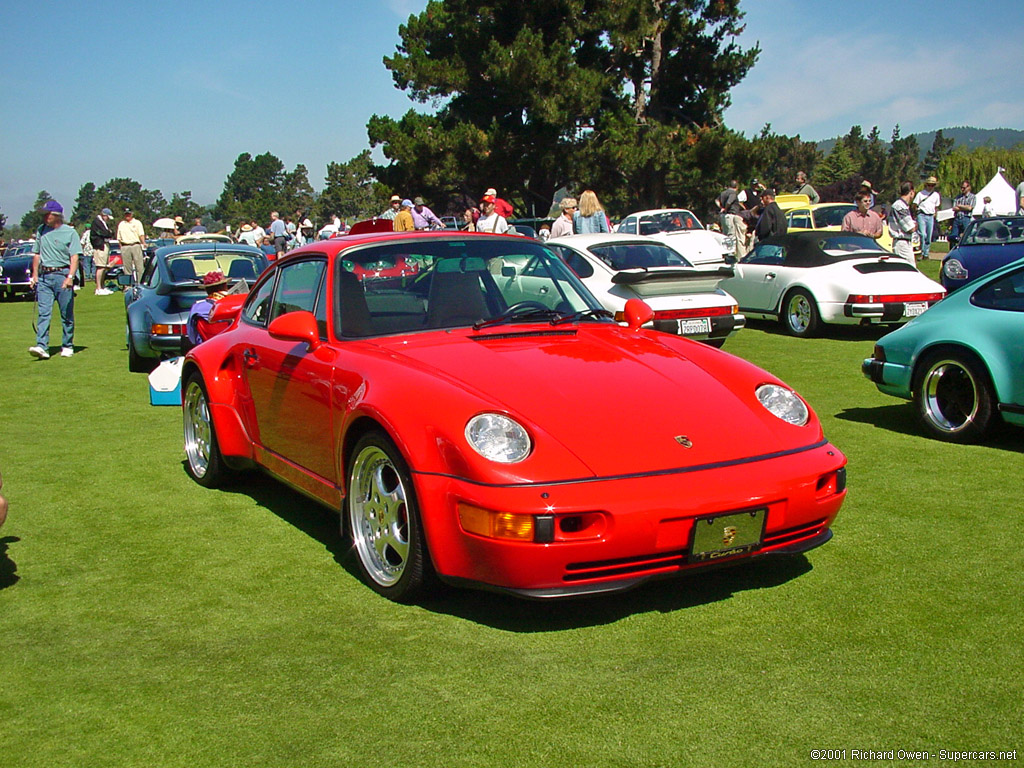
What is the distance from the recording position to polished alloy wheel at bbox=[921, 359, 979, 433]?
6.79 meters

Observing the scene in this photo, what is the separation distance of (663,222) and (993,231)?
34.8ft

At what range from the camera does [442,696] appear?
10.8 feet

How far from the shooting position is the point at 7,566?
4852 millimetres

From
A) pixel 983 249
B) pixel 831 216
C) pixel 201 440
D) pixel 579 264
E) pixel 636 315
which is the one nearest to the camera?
pixel 636 315

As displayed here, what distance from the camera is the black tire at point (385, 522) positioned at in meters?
3.99

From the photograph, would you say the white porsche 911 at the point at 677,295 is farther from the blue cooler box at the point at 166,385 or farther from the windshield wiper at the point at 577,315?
the windshield wiper at the point at 577,315

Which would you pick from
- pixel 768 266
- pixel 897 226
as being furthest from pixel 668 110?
pixel 768 266

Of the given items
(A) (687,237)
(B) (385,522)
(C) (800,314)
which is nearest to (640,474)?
(B) (385,522)

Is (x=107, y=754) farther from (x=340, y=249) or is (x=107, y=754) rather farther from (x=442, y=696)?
(x=340, y=249)

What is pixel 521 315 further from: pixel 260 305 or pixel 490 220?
pixel 490 220

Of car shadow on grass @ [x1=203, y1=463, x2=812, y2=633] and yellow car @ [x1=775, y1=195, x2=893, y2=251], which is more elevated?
yellow car @ [x1=775, y1=195, x2=893, y2=251]

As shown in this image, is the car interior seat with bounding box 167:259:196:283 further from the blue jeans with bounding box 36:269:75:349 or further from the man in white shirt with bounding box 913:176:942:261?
the man in white shirt with bounding box 913:176:942:261

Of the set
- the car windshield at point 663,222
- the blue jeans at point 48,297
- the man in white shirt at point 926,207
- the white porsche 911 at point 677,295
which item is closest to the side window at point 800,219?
the car windshield at point 663,222

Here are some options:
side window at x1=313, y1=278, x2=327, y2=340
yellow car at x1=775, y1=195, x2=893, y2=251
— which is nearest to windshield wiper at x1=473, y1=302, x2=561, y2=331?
side window at x1=313, y1=278, x2=327, y2=340
